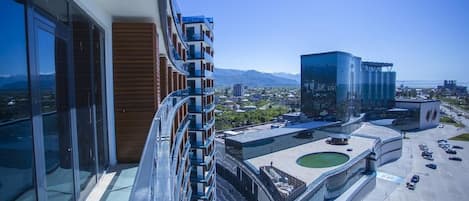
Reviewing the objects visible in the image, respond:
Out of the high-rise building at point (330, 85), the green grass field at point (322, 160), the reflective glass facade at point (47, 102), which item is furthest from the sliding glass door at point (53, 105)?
the high-rise building at point (330, 85)

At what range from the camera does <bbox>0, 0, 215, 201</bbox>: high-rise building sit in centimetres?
173

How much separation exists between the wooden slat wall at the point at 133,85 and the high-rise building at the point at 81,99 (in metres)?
0.02

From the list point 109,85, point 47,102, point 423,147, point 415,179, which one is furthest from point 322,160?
point 47,102

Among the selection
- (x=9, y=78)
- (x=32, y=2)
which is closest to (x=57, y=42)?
(x=32, y=2)

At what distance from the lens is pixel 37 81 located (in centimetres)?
207

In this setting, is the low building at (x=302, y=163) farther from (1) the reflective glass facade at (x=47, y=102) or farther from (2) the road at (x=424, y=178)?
(1) the reflective glass facade at (x=47, y=102)

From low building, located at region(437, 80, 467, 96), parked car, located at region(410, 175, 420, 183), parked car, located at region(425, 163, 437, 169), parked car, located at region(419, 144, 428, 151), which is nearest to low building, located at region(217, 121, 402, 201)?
parked car, located at region(410, 175, 420, 183)

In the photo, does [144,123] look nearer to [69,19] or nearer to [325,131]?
[69,19]

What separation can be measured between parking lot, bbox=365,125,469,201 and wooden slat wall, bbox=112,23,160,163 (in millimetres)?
16503

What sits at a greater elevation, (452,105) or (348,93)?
(348,93)

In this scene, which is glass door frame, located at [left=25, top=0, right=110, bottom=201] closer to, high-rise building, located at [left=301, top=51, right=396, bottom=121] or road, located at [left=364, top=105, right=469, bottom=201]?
road, located at [left=364, top=105, right=469, bottom=201]

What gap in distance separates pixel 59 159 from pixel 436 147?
118 ft

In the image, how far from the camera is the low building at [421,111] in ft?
121

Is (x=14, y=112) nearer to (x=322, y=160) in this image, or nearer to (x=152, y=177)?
(x=152, y=177)
